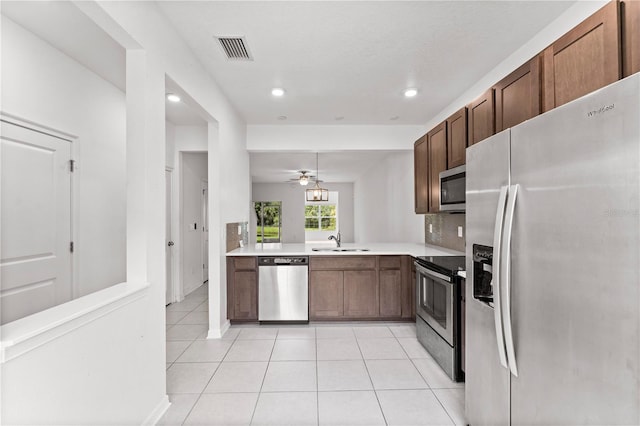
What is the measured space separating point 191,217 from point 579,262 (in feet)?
16.6

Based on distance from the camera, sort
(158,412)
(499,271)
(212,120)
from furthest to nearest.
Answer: (212,120) → (158,412) → (499,271)

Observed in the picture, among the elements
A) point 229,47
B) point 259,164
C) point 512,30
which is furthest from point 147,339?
point 259,164

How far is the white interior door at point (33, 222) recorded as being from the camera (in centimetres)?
206

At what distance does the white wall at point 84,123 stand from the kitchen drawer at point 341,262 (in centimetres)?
202

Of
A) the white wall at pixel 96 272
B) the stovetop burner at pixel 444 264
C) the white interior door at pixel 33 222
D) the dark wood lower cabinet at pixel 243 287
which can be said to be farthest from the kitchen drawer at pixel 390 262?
the white interior door at pixel 33 222

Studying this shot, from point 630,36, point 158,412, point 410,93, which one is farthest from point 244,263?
point 630,36

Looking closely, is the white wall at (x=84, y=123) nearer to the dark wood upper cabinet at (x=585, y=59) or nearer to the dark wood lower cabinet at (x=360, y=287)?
the dark wood lower cabinet at (x=360, y=287)

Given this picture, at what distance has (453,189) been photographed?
2.80 metres

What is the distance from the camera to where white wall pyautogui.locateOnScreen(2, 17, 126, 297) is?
82.3 inches

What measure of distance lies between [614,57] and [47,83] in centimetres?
340

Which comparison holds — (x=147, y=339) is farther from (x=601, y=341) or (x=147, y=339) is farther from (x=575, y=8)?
(x=575, y=8)

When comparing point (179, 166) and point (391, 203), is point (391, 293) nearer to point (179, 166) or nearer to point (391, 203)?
point (391, 203)

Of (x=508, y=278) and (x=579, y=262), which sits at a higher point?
(x=579, y=262)

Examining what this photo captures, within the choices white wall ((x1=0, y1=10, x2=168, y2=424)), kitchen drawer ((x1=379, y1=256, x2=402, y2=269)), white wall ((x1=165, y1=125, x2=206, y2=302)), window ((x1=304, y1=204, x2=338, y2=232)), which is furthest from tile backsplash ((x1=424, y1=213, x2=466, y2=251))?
window ((x1=304, y1=204, x2=338, y2=232))
